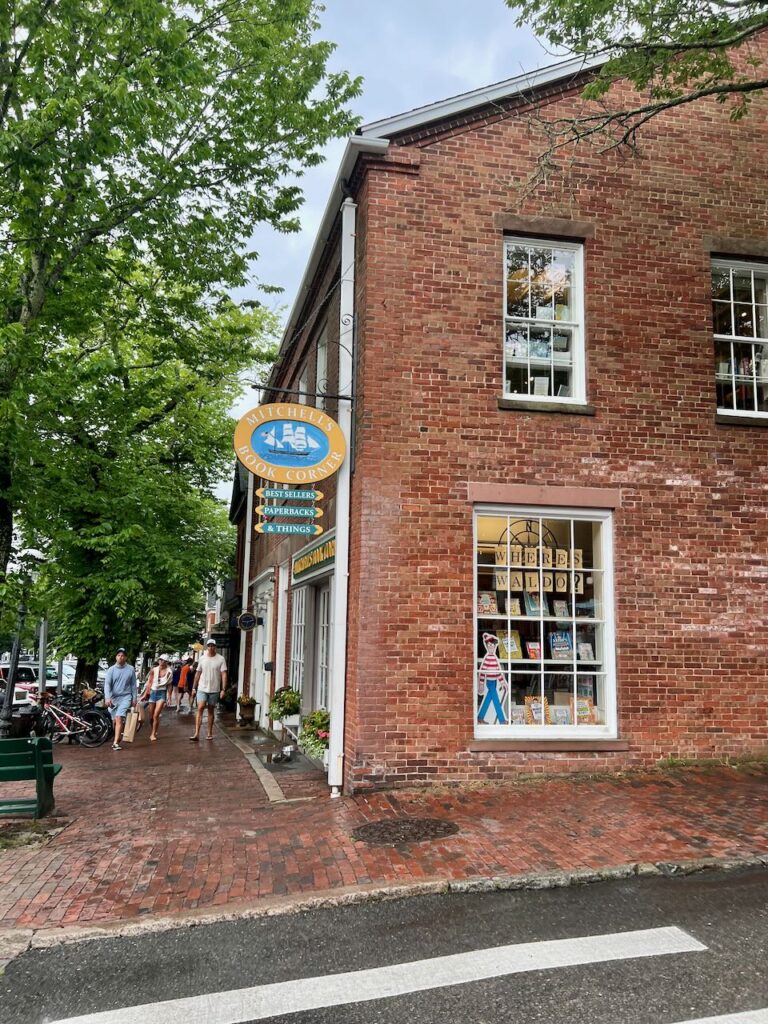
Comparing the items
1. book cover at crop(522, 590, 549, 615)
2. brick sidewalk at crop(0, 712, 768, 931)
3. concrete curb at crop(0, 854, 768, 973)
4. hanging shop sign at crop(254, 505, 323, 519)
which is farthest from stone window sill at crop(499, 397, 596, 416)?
concrete curb at crop(0, 854, 768, 973)

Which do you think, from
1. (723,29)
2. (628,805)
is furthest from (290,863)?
(723,29)

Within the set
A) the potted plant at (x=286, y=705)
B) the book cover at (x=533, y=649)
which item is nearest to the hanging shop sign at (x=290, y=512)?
the book cover at (x=533, y=649)

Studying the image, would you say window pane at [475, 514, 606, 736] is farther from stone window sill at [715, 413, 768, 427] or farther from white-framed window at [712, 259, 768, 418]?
white-framed window at [712, 259, 768, 418]

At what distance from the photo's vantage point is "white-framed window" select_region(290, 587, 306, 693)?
12150mm

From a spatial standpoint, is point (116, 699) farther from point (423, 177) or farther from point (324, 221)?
point (423, 177)

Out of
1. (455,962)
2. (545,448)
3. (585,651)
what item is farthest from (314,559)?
(455,962)

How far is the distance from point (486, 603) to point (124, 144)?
6897 mm

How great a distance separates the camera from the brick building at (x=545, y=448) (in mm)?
8047

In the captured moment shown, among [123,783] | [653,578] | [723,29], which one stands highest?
[723,29]

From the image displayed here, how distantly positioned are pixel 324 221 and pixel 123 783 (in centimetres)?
793

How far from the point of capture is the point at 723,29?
737cm

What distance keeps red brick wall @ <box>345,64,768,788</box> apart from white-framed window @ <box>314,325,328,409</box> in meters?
2.91

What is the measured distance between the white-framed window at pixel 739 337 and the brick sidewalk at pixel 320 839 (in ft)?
14.6

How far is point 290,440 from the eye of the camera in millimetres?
8406
